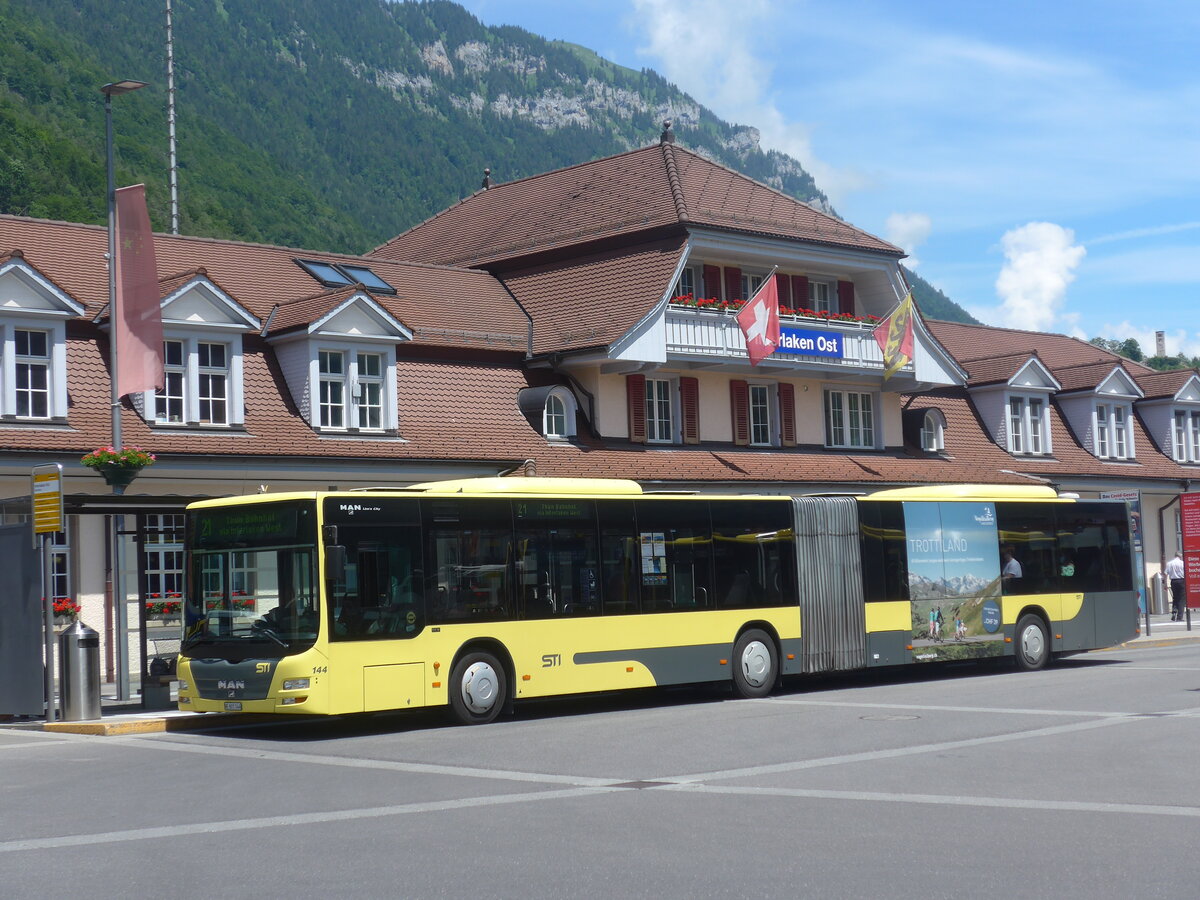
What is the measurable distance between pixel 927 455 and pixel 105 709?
82.3 ft

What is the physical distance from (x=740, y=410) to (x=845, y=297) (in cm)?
478

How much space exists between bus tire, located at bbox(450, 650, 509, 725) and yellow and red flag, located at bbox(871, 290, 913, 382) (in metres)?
20.8

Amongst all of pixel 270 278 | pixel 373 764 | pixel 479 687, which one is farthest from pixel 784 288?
pixel 373 764

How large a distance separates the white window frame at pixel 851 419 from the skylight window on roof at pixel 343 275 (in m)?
11.6

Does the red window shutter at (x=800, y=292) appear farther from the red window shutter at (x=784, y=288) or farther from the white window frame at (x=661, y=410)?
the white window frame at (x=661, y=410)

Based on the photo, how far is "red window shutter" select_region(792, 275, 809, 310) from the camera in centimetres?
3797

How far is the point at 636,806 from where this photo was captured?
11.5 m

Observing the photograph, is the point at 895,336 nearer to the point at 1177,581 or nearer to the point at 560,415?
the point at 560,415

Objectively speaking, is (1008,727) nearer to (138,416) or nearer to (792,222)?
(138,416)

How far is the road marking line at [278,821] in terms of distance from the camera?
10359 millimetres

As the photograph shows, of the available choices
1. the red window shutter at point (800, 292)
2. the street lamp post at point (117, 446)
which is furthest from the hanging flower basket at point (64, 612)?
the red window shutter at point (800, 292)

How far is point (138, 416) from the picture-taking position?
26.2 m

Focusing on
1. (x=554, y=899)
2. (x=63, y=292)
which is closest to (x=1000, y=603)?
(x=63, y=292)

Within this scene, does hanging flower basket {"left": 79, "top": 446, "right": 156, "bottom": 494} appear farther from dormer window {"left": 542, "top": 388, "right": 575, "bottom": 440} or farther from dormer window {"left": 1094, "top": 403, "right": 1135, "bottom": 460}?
dormer window {"left": 1094, "top": 403, "right": 1135, "bottom": 460}
